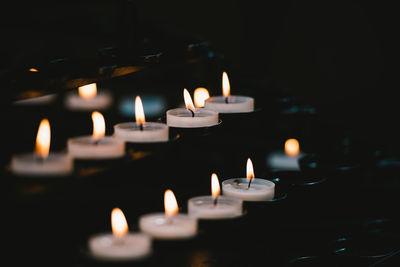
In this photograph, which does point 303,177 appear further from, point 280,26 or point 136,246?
point 280,26

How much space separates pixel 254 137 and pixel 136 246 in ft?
6.50

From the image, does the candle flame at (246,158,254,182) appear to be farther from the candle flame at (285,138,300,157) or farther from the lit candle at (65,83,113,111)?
the candle flame at (285,138,300,157)

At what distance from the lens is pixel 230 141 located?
3006mm

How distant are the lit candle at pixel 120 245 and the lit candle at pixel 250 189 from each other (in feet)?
1.52

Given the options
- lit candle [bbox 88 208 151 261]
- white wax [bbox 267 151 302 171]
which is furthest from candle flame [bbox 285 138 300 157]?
lit candle [bbox 88 208 151 261]

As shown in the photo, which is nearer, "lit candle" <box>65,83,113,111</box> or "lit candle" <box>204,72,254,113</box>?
"lit candle" <box>204,72,254,113</box>

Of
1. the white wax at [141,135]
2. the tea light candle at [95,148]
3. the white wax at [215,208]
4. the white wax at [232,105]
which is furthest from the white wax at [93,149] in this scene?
the white wax at [232,105]

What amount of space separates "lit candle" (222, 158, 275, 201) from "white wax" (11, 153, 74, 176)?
0.59 meters

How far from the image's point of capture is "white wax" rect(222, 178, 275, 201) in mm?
1812

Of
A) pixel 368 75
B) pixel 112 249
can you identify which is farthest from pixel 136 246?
pixel 368 75

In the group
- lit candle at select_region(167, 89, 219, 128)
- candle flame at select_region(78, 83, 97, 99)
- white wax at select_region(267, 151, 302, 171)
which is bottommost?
white wax at select_region(267, 151, 302, 171)

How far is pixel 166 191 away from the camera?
5.25 feet

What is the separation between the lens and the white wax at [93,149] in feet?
4.86

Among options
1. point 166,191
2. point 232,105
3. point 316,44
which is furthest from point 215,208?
point 316,44
